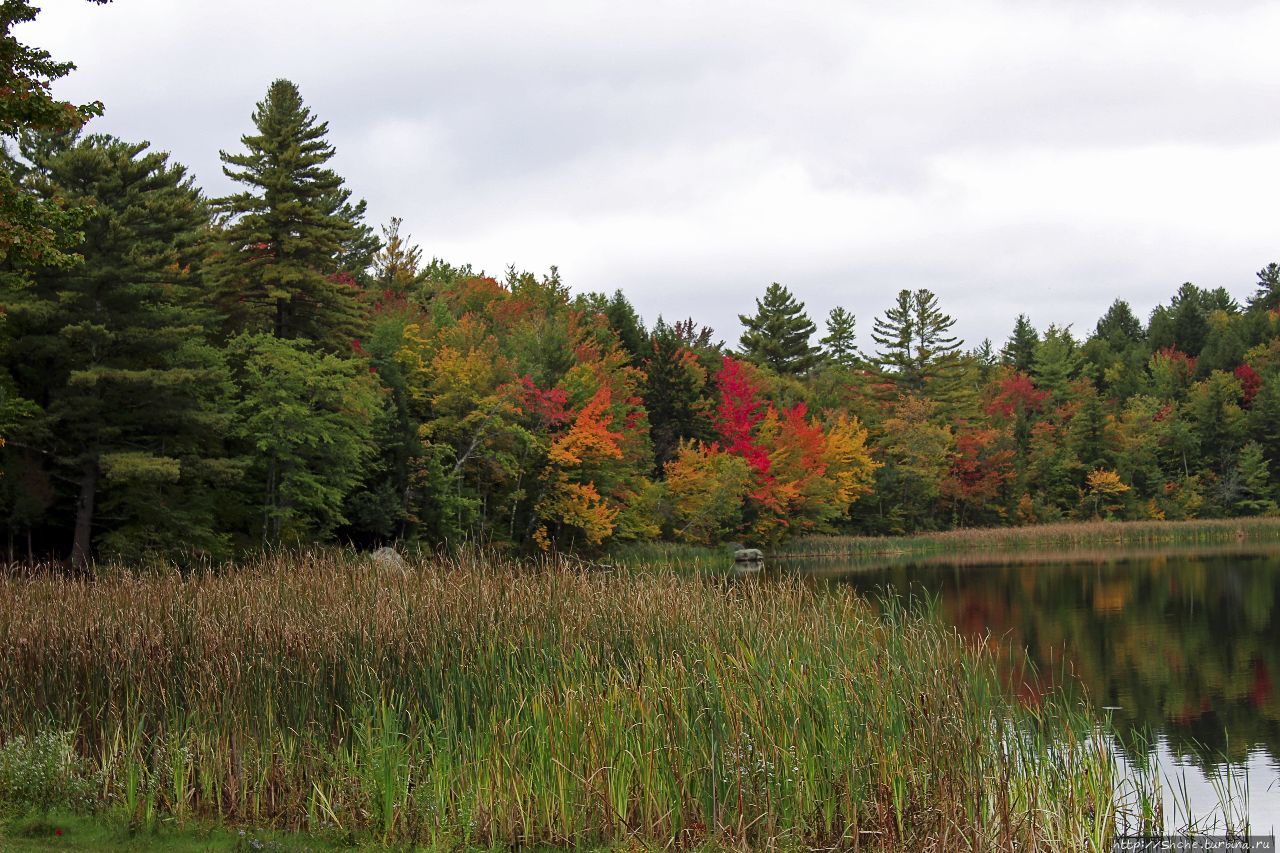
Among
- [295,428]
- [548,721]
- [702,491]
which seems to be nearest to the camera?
[548,721]

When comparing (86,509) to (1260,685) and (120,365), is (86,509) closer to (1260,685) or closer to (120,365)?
(120,365)

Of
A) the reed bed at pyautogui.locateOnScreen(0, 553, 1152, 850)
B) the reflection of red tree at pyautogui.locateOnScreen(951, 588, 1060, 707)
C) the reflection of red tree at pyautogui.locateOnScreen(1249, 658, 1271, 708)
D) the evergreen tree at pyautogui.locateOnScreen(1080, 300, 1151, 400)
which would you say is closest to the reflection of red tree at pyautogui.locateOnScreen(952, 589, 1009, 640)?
the reflection of red tree at pyautogui.locateOnScreen(951, 588, 1060, 707)

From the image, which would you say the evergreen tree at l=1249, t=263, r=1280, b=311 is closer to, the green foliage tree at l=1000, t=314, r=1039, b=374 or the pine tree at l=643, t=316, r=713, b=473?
the green foliage tree at l=1000, t=314, r=1039, b=374

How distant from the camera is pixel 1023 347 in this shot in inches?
3167

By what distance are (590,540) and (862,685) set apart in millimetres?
29055

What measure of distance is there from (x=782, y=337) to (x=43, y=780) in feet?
226

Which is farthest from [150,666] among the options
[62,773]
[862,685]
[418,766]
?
[862,685]

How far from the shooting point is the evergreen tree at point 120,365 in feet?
72.2

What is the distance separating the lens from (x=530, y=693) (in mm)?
9117

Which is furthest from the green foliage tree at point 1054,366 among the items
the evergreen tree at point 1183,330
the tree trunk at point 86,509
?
the tree trunk at point 86,509

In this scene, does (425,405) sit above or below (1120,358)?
below

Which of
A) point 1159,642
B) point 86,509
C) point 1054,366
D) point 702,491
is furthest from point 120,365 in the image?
point 1054,366

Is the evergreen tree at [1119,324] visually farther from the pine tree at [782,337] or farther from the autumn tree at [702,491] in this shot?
the autumn tree at [702,491]

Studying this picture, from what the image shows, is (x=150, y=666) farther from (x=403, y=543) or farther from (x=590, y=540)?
(x=590, y=540)
